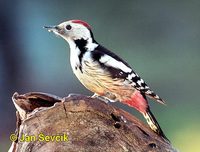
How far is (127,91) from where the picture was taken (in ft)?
3.77

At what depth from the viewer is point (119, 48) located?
175 centimetres

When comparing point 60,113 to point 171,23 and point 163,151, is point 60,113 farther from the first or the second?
Answer: point 171,23

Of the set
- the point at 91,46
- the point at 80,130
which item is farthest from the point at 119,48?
the point at 80,130

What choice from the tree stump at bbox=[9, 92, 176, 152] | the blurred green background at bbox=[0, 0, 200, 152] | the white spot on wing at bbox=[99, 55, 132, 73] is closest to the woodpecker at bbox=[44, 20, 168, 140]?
the white spot on wing at bbox=[99, 55, 132, 73]

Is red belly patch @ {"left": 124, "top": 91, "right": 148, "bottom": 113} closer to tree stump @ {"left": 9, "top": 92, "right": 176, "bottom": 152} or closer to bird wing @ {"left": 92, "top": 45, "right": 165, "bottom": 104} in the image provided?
bird wing @ {"left": 92, "top": 45, "right": 165, "bottom": 104}

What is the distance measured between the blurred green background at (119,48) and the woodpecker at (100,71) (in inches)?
22.2

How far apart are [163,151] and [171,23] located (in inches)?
31.7

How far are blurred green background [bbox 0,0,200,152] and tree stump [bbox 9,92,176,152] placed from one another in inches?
27.7

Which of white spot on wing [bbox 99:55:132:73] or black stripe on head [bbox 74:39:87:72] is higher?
black stripe on head [bbox 74:39:87:72]

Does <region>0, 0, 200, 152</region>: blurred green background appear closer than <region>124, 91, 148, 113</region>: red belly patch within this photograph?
No

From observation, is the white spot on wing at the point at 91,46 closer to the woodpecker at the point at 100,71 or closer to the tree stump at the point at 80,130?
the woodpecker at the point at 100,71

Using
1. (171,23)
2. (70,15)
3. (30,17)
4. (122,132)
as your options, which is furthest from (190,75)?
(122,132)

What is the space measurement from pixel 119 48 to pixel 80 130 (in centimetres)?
77

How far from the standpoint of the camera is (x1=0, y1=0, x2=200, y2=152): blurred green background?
1731 mm
